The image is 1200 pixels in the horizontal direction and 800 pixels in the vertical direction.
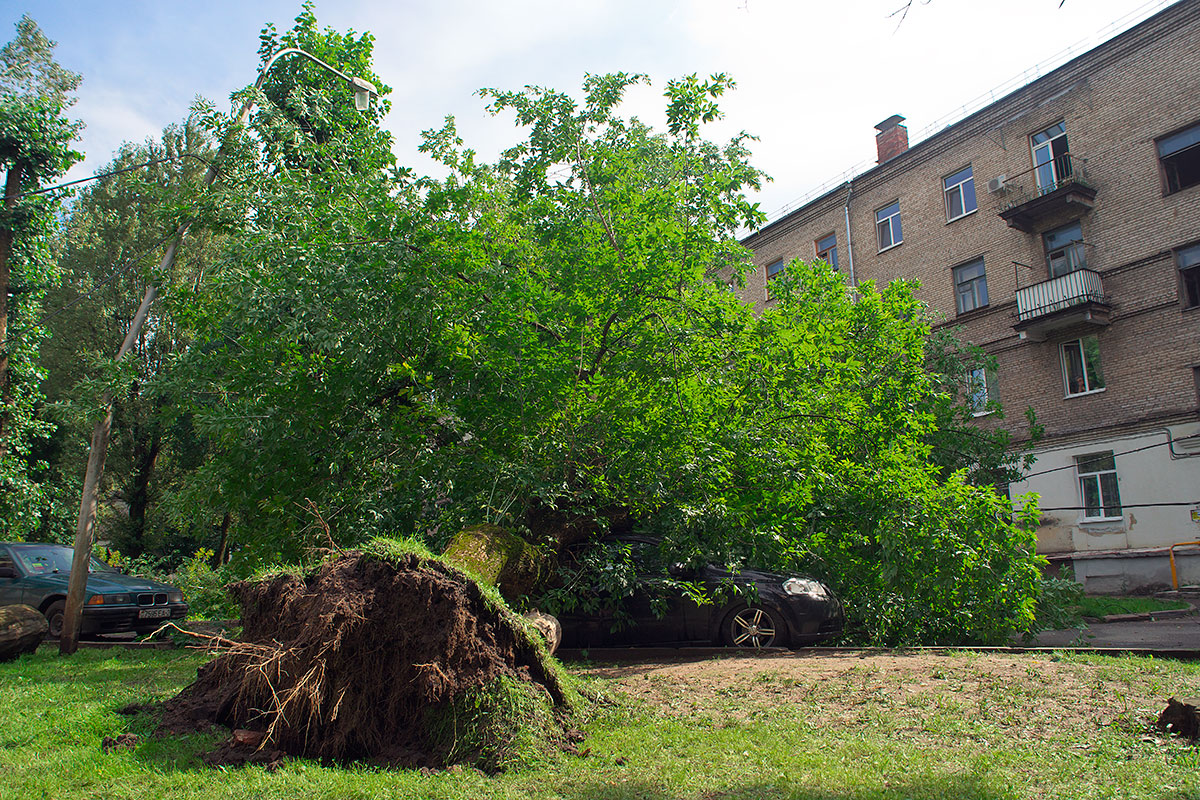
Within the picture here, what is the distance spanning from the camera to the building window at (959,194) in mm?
23359

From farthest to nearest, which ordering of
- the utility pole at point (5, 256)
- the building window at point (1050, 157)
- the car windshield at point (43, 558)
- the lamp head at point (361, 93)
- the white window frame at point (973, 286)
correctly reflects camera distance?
the white window frame at point (973, 286) < the building window at point (1050, 157) < the utility pole at point (5, 256) < the car windshield at point (43, 558) < the lamp head at point (361, 93)

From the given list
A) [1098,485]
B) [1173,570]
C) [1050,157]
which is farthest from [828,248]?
[1173,570]

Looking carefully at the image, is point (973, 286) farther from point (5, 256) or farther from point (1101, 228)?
point (5, 256)

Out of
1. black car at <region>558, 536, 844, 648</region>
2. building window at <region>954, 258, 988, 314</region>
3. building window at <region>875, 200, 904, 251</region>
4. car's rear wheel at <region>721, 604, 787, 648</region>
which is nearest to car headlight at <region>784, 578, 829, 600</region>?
black car at <region>558, 536, 844, 648</region>

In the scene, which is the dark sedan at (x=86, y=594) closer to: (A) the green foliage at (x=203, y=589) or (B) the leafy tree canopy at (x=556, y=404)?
(A) the green foliage at (x=203, y=589)

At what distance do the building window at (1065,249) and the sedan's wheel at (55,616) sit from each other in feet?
77.3

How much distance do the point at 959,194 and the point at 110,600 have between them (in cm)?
2451

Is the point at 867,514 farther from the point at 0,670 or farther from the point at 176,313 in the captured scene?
the point at 0,670

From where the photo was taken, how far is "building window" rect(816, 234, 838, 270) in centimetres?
2773

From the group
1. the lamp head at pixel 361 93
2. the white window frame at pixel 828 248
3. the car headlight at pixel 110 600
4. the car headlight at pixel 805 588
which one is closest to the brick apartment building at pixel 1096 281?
the white window frame at pixel 828 248

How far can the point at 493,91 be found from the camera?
11312mm

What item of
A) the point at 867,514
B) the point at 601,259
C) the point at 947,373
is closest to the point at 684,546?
the point at 867,514

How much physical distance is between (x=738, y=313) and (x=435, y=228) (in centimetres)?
391

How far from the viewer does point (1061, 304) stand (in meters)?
19.6
